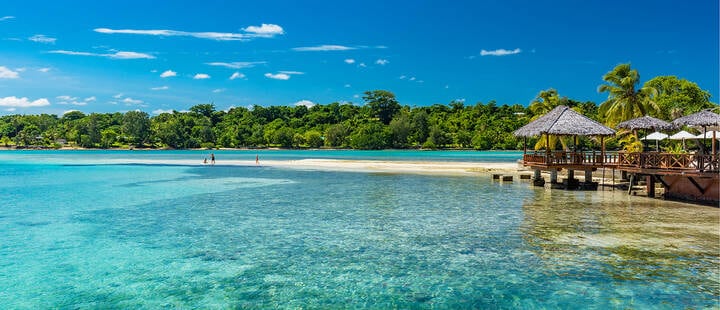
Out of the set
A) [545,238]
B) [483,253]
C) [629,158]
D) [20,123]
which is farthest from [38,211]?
[20,123]

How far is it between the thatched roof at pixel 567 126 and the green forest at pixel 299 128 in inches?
2590

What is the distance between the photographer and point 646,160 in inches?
722

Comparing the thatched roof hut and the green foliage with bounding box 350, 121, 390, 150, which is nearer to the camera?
the thatched roof hut

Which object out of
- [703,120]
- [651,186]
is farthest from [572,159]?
[703,120]

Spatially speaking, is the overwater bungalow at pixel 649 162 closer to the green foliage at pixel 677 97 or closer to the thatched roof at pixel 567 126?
the thatched roof at pixel 567 126

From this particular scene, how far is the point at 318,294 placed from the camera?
308 inches

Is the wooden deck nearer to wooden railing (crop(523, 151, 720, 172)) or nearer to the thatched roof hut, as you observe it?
wooden railing (crop(523, 151, 720, 172))

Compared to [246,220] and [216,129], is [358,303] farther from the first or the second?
[216,129]

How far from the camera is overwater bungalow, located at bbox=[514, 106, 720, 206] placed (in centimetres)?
1636

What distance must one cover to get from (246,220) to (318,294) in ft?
24.8

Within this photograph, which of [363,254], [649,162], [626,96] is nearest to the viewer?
[363,254]

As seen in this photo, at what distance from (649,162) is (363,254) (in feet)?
44.3

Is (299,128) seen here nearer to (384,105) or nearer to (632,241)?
(384,105)

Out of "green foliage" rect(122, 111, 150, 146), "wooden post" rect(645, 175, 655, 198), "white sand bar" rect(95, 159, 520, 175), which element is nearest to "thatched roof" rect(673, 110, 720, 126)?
"wooden post" rect(645, 175, 655, 198)
